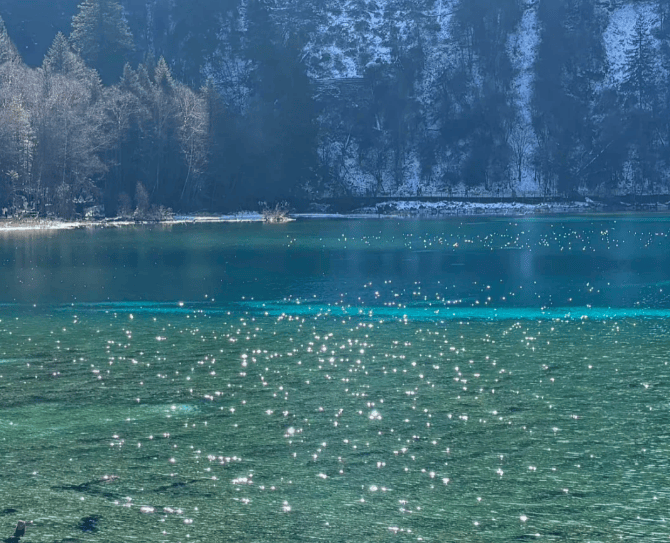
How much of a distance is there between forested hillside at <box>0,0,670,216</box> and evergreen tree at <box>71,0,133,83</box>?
0.20 metres

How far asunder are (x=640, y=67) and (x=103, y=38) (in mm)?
81171

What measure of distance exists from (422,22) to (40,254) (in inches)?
4576

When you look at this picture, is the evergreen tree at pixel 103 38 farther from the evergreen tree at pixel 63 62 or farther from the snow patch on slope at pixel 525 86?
the snow patch on slope at pixel 525 86

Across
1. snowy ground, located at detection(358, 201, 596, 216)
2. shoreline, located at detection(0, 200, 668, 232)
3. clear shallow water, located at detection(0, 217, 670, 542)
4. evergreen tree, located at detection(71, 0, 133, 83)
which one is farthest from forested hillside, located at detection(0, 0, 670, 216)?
clear shallow water, located at detection(0, 217, 670, 542)

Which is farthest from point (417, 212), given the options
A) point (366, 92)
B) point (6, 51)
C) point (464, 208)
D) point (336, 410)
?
point (336, 410)

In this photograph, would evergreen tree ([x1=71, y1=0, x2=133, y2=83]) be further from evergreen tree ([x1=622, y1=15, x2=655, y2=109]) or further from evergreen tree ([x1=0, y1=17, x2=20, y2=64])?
evergreen tree ([x1=622, y1=15, x2=655, y2=109])

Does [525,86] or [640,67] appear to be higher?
[640,67]

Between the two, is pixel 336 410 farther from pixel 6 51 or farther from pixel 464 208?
pixel 464 208

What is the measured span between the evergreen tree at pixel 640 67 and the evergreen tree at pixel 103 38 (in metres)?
75.3

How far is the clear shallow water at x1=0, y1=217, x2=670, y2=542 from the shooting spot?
1194 centimetres

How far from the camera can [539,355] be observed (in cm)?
2212

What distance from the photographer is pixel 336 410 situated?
1698cm

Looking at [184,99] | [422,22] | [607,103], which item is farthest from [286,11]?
[184,99]

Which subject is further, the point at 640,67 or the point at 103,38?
the point at 640,67
